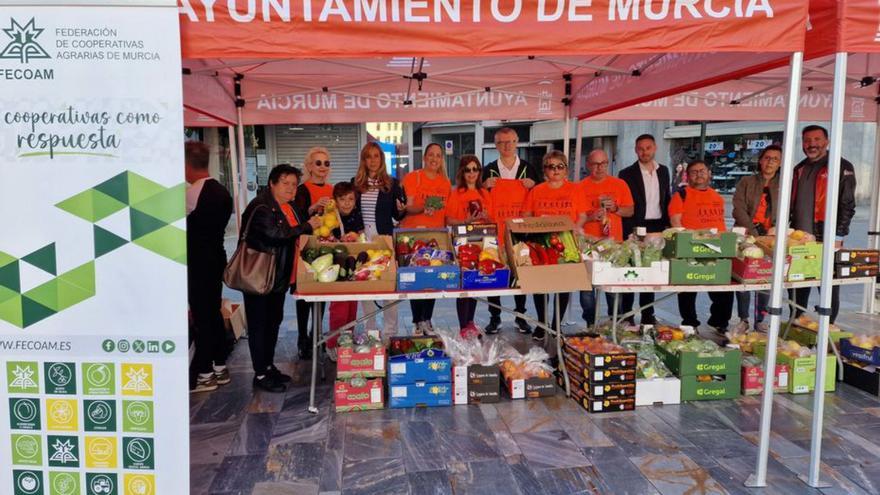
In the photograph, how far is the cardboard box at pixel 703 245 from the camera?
13.1 ft

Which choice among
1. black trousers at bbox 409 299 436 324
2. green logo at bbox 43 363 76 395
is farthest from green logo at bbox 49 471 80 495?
black trousers at bbox 409 299 436 324

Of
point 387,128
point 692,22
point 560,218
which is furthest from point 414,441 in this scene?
point 387,128

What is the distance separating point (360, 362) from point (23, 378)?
197 cm

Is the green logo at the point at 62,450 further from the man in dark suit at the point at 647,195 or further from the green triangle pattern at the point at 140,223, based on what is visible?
the man in dark suit at the point at 647,195

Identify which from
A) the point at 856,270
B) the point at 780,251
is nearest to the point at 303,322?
the point at 780,251

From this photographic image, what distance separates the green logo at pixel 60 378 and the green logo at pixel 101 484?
1.24ft

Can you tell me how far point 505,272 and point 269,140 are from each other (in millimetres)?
11353

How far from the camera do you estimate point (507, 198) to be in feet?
17.0

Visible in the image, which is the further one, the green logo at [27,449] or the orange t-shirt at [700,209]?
the orange t-shirt at [700,209]

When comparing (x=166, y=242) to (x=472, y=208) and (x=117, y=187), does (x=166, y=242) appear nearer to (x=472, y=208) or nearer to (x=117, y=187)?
(x=117, y=187)

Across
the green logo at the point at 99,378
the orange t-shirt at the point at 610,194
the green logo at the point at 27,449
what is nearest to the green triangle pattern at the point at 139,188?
the green logo at the point at 99,378

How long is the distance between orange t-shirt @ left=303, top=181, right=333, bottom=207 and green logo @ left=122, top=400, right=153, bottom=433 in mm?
2741

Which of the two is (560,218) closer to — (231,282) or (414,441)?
(414,441)

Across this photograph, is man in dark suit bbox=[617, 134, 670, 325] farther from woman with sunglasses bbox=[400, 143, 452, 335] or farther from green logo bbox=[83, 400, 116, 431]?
green logo bbox=[83, 400, 116, 431]
